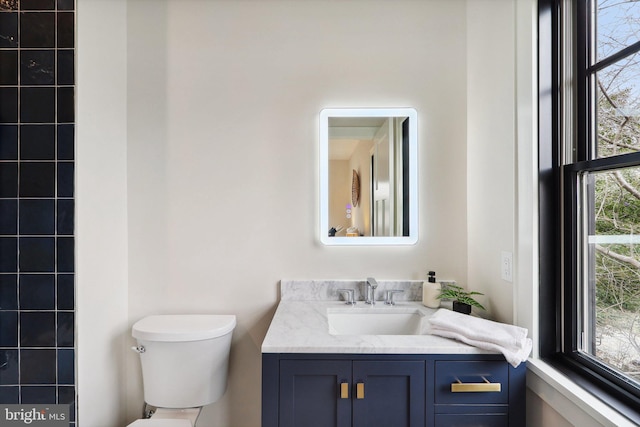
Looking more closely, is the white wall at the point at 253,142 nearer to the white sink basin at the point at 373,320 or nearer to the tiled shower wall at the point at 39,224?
A: the white sink basin at the point at 373,320

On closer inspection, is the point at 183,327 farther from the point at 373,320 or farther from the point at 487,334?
the point at 487,334

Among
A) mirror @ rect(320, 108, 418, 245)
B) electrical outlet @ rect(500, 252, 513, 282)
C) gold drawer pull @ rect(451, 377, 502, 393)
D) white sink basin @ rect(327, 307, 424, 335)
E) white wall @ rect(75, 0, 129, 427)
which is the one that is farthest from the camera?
mirror @ rect(320, 108, 418, 245)

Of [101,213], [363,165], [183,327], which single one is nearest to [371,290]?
[363,165]

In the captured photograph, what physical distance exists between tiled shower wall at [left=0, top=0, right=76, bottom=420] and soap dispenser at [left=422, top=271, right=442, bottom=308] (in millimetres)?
1623

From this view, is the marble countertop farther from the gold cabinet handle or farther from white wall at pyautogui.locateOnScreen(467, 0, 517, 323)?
white wall at pyautogui.locateOnScreen(467, 0, 517, 323)

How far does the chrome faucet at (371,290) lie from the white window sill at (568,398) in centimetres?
67

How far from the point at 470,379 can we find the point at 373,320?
0.51 m

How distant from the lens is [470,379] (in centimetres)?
109

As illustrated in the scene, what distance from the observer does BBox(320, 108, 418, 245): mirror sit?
1637 mm

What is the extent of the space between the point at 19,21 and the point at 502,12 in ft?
6.91

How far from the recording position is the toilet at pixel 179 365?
56.1 inches

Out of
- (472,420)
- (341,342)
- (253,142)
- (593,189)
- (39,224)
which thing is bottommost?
(472,420)

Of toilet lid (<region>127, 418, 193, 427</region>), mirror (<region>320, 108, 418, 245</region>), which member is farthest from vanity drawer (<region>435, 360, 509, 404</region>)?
toilet lid (<region>127, 418, 193, 427</region>)

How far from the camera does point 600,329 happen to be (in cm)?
100
